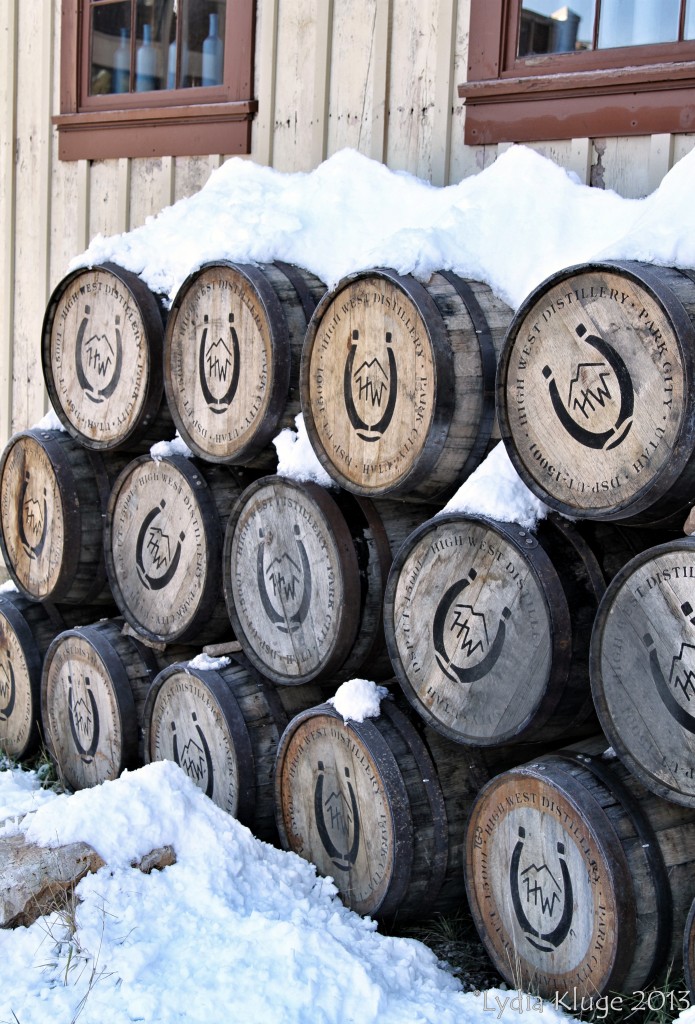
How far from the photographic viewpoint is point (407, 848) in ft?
11.1

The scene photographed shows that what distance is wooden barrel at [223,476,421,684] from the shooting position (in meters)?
3.55

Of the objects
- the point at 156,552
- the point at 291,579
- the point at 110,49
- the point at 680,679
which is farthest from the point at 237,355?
the point at 110,49

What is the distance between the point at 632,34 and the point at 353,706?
246cm

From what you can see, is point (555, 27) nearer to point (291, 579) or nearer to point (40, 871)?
point (291, 579)

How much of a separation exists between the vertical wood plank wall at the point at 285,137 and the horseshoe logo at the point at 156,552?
1.73 m

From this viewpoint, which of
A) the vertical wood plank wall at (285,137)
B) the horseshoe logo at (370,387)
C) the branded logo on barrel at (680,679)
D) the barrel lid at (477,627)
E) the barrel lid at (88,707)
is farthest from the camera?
the barrel lid at (88,707)

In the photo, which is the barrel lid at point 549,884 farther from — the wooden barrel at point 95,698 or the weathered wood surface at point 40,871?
the wooden barrel at point 95,698

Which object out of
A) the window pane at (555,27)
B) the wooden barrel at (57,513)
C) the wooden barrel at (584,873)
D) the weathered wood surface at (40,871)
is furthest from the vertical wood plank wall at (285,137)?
the weathered wood surface at (40,871)

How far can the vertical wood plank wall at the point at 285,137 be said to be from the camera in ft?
14.2

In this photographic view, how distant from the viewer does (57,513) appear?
4652 mm

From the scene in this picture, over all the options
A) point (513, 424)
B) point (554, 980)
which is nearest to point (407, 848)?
point (554, 980)

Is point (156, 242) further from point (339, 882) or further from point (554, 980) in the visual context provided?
point (554, 980)

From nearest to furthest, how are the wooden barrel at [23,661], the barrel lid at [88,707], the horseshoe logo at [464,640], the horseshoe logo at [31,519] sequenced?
the horseshoe logo at [464,640]
the barrel lid at [88,707]
the horseshoe logo at [31,519]
the wooden barrel at [23,661]

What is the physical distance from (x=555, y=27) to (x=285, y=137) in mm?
1378
